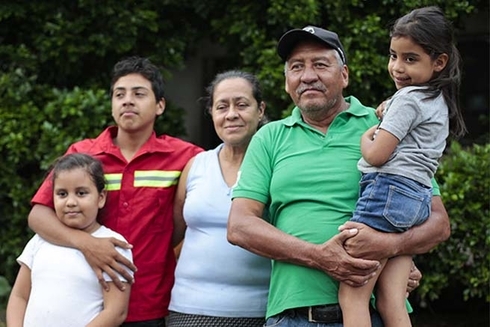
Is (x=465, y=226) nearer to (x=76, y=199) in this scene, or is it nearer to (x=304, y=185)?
(x=304, y=185)

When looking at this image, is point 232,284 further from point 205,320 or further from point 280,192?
point 280,192

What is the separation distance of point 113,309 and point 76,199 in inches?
21.4

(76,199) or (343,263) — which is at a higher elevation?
(76,199)

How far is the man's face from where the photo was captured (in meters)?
3.28

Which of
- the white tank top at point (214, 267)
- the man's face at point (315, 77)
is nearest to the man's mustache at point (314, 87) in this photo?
the man's face at point (315, 77)

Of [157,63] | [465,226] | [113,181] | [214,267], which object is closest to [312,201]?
[214,267]

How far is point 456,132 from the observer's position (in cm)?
330

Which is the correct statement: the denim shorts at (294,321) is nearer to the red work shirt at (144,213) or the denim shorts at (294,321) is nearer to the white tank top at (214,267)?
the white tank top at (214,267)

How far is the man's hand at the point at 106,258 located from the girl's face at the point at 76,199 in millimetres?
110

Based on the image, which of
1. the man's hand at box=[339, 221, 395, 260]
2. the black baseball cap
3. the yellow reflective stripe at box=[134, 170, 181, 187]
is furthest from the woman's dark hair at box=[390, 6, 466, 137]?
the yellow reflective stripe at box=[134, 170, 181, 187]

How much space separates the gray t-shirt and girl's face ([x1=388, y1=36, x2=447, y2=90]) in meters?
0.08

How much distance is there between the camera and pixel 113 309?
3588 millimetres

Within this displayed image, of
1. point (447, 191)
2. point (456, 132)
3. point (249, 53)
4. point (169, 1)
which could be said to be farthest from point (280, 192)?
point (169, 1)

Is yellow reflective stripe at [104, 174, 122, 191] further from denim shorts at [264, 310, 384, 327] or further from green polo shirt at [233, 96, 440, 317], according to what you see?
denim shorts at [264, 310, 384, 327]
